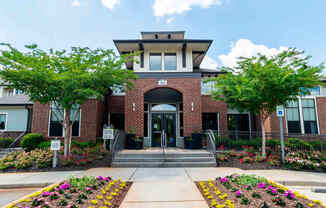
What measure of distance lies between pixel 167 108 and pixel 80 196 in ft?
30.8

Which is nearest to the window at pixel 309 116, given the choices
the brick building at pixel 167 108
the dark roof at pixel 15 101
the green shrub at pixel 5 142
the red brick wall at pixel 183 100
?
the brick building at pixel 167 108

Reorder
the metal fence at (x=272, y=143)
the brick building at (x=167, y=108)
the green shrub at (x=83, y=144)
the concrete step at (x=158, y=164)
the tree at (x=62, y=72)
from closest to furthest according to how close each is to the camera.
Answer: the tree at (x=62, y=72), the concrete step at (x=158, y=164), the metal fence at (x=272, y=143), the green shrub at (x=83, y=144), the brick building at (x=167, y=108)

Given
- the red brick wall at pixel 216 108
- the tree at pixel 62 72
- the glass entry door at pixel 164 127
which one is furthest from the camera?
the red brick wall at pixel 216 108

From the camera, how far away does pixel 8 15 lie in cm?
912

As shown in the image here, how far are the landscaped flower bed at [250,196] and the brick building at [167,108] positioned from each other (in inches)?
258

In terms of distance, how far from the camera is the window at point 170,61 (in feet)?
39.5

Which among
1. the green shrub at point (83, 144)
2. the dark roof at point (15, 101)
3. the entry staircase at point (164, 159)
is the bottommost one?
the entry staircase at point (164, 159)

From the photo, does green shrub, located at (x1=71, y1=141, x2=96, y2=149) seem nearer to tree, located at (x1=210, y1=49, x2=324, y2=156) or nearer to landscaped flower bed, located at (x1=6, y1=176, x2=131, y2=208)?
landscaped flower bed, located at (x1=6, y1=176, x2=131, y2=208)

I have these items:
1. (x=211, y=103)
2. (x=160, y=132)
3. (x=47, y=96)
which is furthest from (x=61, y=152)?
(x=211, y=103)

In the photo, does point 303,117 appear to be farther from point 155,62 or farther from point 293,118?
point 155,62

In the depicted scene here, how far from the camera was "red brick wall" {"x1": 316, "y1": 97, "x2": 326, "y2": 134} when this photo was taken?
13.1 m

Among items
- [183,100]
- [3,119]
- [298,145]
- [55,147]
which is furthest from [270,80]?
[3,119]

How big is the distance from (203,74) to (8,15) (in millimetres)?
12815

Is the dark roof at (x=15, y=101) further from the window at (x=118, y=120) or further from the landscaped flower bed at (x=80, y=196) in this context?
the landscaped flower bed at (x=80, y=196)
